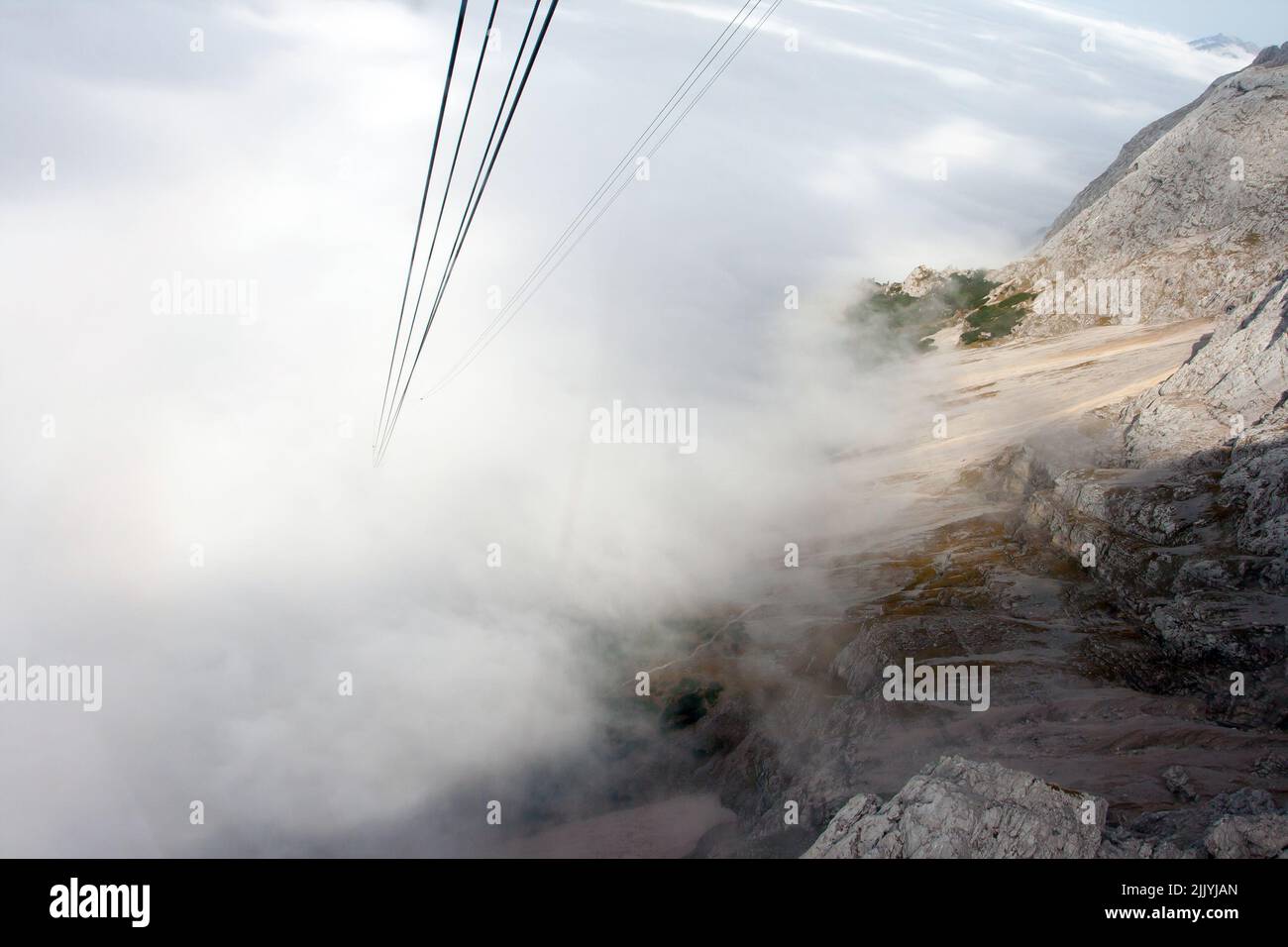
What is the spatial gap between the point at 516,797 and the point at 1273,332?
49.9 meters

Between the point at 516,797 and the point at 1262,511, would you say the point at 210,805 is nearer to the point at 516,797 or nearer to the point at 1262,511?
the point at 516,797

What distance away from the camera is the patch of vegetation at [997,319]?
287ft

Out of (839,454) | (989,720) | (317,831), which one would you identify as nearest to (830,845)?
(989,720)

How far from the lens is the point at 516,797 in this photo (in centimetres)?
4881
